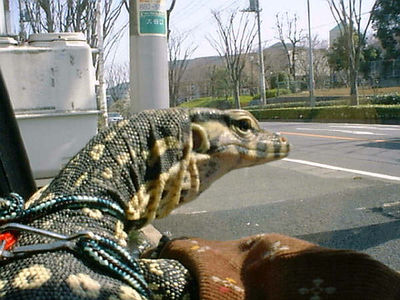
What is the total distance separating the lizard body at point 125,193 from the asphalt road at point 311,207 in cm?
54

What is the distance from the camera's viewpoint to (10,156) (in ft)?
7.57

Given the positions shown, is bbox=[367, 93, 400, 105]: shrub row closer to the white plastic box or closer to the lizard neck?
the white plastic box

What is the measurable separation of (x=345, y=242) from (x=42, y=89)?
98.0 inches

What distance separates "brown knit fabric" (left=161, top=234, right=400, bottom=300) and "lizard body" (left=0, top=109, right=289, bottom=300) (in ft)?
0.32

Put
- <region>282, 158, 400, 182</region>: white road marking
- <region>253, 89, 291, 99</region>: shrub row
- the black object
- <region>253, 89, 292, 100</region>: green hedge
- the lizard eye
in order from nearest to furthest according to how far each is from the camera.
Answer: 1. the lizard eye
2. the black object
3. <region>282, 158, 400, 182</region>: white road marking
4. <region>253, 89, 291, 99</region>: shrub row
5. <region>253, 89, 292, 100</region>: green hedge

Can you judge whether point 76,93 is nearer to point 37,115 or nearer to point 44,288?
point 37,115

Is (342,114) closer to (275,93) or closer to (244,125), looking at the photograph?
(275,93)

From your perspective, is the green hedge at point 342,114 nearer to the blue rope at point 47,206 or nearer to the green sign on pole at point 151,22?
the green sign on pole at point 151,22

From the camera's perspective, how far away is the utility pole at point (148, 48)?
498 cm

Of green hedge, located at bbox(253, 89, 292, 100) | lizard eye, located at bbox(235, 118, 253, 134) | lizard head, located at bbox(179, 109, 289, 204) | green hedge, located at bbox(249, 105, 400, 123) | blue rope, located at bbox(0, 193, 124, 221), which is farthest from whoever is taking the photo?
green hedge, located at bbox(253, 89, 292, 100)

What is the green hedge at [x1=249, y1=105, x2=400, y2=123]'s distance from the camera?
23.6m

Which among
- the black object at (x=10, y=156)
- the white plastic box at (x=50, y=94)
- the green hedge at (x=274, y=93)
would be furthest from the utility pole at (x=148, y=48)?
the green hedge at (x=274, y=93)

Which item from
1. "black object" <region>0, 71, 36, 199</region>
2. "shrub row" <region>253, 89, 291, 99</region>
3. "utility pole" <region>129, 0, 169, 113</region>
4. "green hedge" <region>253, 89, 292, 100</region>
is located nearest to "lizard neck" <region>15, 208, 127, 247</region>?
"black object" <region>0, 71, 36, 199</region>

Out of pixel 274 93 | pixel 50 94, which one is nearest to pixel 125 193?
pixel 50 94
